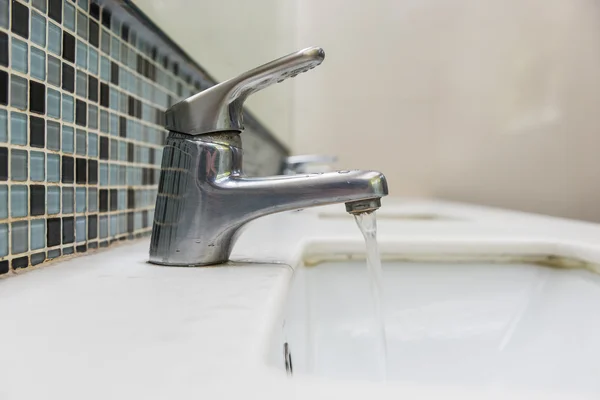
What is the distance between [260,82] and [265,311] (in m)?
0.17

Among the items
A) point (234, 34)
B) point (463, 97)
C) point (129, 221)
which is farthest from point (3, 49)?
point (463, 97)

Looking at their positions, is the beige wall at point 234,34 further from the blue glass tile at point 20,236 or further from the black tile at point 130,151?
the blue glass tile at point 20,236

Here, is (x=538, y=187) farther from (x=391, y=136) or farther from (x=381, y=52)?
(x=381, y=52)

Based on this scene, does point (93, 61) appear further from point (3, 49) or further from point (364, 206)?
point (364, 206)

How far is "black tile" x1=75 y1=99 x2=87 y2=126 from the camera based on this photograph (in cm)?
39

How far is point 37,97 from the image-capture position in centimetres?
34

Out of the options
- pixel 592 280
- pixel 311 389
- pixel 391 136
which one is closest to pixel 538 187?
pixel 391 136

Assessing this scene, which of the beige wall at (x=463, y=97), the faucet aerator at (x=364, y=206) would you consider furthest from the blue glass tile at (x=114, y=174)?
the beige wall at (x=463, y=97)

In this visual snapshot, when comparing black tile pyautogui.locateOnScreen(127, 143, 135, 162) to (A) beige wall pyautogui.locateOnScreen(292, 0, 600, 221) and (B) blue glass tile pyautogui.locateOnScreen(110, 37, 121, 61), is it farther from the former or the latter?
(A) beige wall pyautogui.locateOnScreen(292, 0, 600, 221)

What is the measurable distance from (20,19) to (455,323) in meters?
0.42

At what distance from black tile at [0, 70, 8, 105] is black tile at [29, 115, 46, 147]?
0.09 feet

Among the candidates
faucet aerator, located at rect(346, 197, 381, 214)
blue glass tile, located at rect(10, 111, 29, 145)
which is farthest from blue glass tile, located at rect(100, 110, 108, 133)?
faucet aerator, located at rect(346, 197, 381, 214)

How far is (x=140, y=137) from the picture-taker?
52 centimetres

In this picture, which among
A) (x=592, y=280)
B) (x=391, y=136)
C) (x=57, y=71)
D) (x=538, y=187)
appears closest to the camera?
(x=57, y=71)
